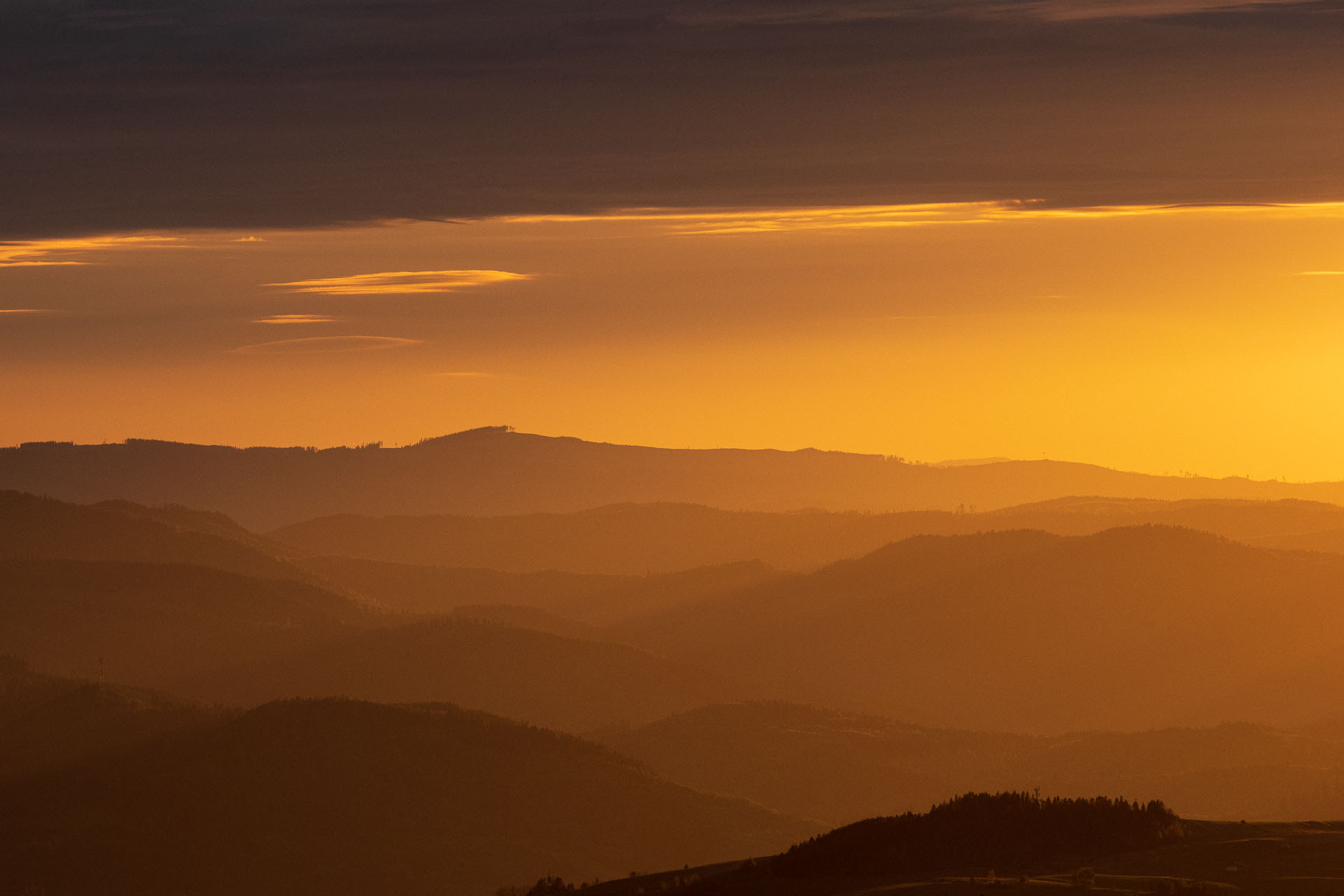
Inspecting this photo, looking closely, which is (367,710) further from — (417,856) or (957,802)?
(957,802)

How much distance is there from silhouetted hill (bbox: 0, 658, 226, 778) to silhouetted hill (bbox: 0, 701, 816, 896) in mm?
8225

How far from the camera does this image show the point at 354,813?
11162 centimetres

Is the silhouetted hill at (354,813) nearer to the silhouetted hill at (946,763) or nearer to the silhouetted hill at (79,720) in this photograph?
the silhouetted hill at (79,720)

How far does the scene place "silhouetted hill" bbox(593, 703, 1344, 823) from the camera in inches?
6211

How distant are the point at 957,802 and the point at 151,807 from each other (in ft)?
279

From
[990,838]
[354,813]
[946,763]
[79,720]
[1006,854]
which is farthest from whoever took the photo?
[946,763]

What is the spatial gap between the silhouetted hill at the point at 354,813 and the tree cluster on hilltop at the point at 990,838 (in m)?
67.8

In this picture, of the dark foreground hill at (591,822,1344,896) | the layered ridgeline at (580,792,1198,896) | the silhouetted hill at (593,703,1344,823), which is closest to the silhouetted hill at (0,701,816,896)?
the silhouetted hill at (593,703,1344,823)

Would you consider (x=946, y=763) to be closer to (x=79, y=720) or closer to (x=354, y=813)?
(x=354, y=813)

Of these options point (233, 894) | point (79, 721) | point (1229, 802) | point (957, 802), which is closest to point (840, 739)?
point (1229, 802)

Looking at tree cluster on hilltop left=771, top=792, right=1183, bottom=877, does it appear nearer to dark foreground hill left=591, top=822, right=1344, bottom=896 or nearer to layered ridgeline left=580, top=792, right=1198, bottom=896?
layered ridgeline left=580, top=792, right=1198, bottom=896

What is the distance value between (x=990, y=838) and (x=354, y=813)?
83.9m

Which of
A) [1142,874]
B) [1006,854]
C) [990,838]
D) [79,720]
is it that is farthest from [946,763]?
[1142,874]

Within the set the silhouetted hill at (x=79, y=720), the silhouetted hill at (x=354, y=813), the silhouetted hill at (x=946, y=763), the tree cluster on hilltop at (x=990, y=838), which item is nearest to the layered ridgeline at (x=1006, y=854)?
the tree cluster on hilltop at (x=990, y=838)
